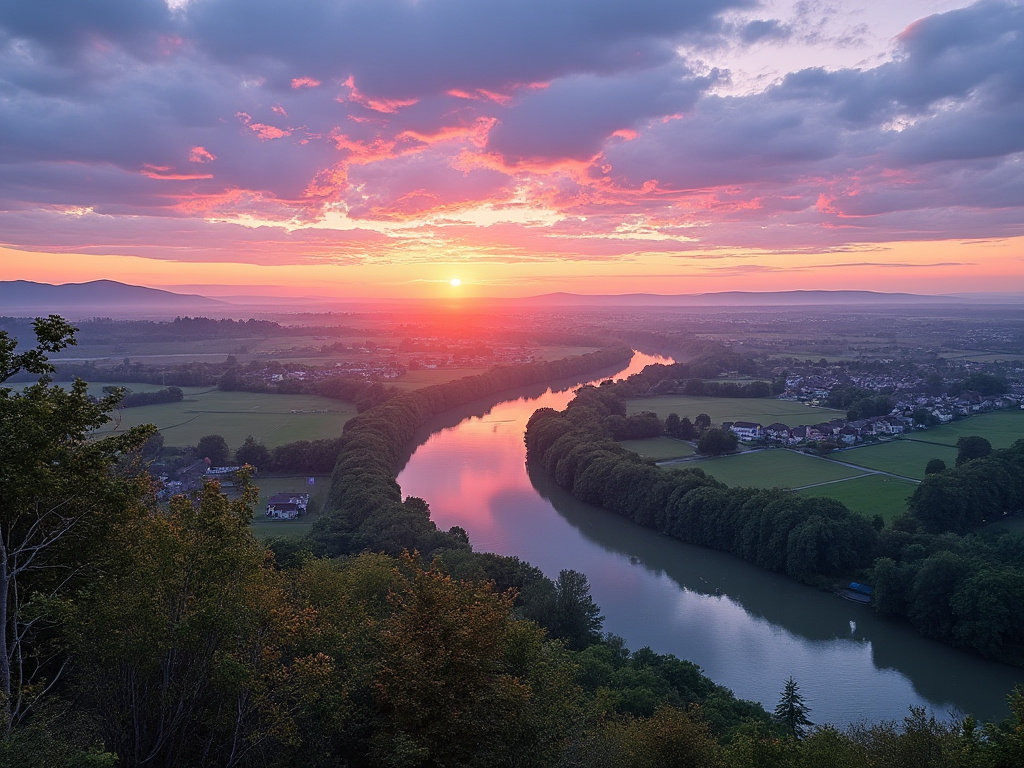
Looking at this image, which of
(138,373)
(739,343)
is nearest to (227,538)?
(138,373)

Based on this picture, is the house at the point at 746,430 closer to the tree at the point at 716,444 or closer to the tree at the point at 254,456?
the tree at the point at 716,444

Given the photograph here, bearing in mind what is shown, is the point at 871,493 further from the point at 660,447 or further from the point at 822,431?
the point at 660,447

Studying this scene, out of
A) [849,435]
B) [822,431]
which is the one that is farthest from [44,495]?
[849,435]

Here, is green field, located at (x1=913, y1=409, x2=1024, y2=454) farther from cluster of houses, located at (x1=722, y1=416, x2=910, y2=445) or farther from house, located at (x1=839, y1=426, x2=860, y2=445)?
house, located at (x1=839, y1=426, x2=860, y2=445)

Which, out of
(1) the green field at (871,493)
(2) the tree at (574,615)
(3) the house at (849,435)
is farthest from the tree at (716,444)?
(2) the tree at (574,615)

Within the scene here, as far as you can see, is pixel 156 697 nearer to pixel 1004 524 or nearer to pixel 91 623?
pixel 91 623

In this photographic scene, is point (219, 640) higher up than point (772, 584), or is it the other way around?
point (219, 640)
